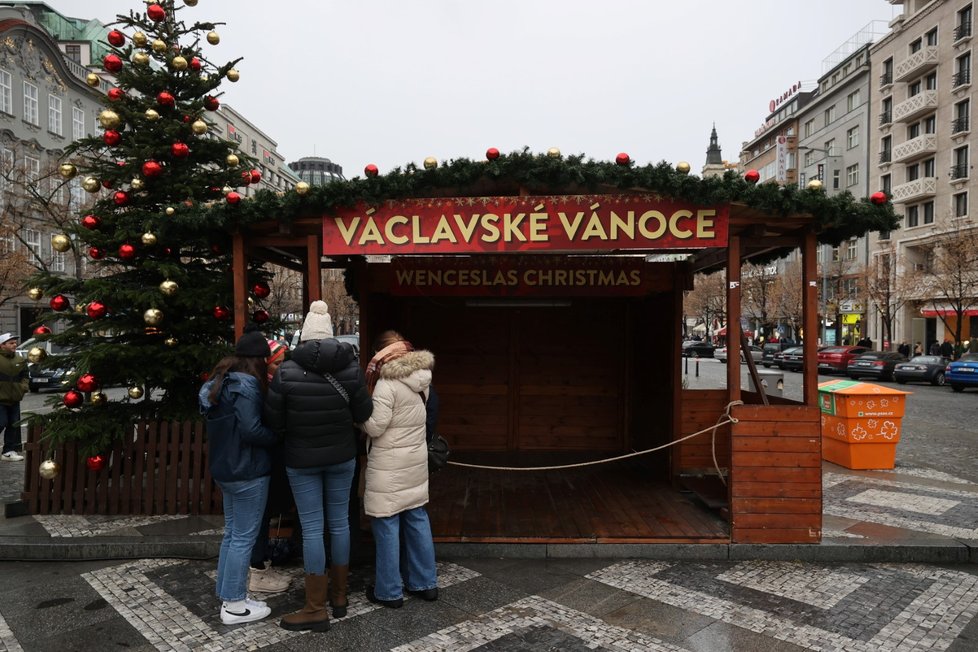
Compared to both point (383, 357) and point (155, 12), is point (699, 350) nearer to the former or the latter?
point (155, 12)

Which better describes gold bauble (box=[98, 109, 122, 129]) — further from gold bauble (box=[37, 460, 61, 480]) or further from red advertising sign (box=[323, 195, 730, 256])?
gold bauble (box=[37, 460, 61, 480])

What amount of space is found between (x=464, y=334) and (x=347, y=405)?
4.64 meters

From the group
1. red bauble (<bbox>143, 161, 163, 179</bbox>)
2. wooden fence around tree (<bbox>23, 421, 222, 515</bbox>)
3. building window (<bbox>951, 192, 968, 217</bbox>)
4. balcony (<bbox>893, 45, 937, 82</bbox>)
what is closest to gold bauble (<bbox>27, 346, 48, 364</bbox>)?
wooden fence around tree (<bbox>23, 421, 222, 515</bbox>)

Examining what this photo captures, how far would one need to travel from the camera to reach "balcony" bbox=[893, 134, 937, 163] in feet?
121

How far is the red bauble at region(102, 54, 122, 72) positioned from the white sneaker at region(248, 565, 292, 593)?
5.38 metres

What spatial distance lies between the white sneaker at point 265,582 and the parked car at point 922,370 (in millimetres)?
25040

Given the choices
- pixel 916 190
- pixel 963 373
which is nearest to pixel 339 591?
pixel 963 373

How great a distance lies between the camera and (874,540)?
544cm

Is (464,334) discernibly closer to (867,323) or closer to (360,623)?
(360,623)

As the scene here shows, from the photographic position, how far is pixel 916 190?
37.4 m

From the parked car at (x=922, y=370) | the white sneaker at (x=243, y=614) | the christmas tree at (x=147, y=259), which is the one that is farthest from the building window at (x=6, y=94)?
the parked car at (x=922, y=370)

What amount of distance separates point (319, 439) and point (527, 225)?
2.48 m

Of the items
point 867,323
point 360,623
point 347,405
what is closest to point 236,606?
point 360,623

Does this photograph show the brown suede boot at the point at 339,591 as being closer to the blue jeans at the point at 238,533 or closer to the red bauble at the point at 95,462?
the blue jeans at the point at 238,533
